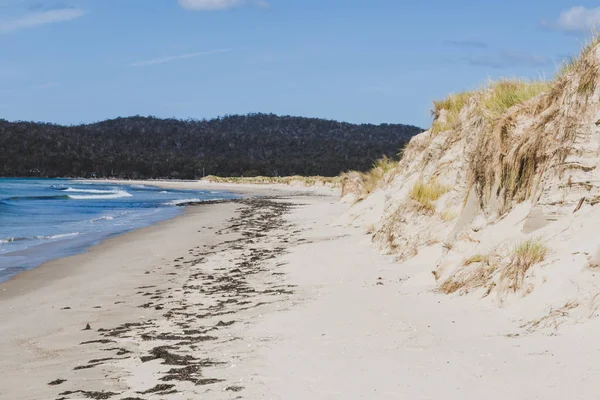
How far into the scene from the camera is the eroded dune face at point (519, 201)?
6.92 meters

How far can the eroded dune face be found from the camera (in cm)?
692

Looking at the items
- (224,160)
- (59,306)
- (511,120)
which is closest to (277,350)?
(59,306)

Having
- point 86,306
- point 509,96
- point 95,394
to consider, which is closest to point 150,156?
point 86,306

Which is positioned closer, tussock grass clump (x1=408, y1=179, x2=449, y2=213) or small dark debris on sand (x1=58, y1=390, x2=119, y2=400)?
small dark debris on sand (x1=58, y1=390, x2=119, y2=400)

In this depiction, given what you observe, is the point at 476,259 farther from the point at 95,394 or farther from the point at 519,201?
the point at 95,394

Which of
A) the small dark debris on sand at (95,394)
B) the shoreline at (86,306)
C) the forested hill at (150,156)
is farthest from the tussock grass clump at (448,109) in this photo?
the forested hill at (150,156)

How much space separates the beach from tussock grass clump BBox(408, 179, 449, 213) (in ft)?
4.94

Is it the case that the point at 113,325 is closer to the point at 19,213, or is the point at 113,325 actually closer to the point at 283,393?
the point at 283,393

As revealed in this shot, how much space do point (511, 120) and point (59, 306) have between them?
7641mm

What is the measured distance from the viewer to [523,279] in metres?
7.01

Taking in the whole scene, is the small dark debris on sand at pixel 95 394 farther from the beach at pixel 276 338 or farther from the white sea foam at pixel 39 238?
the white sea foam at pixel 39 238

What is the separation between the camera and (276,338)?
693 centimetres

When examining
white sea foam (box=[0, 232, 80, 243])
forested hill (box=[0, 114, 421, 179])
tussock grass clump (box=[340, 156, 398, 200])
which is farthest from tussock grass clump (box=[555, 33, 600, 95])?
forested hill (box=[0, 114, 421, 179])

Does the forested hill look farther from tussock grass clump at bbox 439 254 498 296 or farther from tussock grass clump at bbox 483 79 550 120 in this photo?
tussock grass clump at bbox 439 254 498 296
